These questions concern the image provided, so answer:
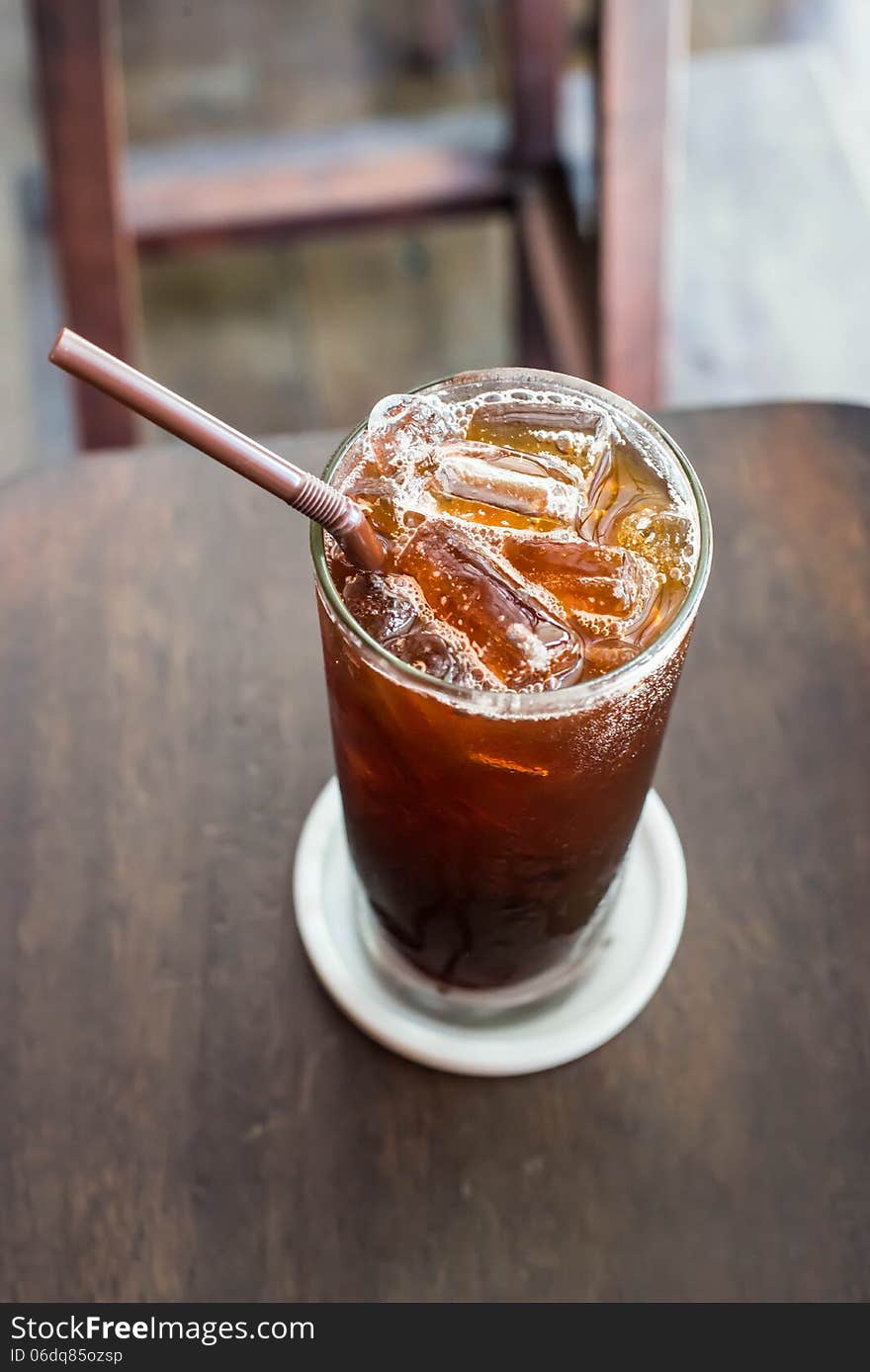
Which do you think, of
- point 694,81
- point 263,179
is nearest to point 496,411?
point 263,179

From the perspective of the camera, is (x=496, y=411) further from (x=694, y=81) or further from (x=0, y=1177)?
(x=694, y=81)

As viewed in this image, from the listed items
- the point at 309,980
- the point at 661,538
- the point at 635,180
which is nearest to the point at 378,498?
the point at 661,538

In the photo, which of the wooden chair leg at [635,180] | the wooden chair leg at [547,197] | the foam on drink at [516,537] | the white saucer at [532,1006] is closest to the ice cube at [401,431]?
the foam on drink at [516,537]

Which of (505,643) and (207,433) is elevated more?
(207,433)

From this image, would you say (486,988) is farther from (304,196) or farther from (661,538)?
(304,196)

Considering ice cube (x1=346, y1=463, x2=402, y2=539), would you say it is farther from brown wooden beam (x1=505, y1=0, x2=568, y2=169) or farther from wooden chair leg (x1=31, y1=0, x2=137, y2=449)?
brown wooden beam (x1=505, y1=0, x2=568, y2=169)

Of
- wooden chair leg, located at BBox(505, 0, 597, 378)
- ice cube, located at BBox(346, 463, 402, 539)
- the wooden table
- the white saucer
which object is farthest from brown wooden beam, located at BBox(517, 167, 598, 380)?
ice cube, located at BBox(346, 463, 402, 539)
